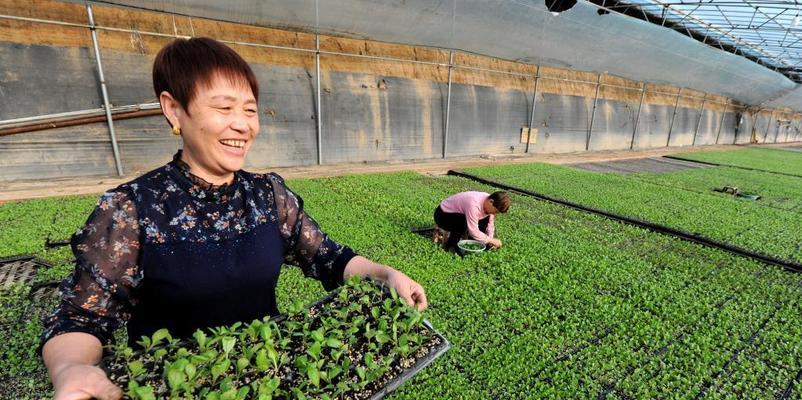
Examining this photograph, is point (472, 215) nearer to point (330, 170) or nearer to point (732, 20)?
point (330, 170)

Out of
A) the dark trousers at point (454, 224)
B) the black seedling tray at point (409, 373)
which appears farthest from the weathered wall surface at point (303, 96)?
the black seedling tray at point (409, 373)

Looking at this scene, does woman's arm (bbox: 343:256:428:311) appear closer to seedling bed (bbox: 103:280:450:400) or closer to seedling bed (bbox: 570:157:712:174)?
seedling bed (bbox: 103:280:450:400)

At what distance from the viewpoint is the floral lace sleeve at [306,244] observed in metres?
1.46

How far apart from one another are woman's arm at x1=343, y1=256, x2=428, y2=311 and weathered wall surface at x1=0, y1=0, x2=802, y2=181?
7764 mm

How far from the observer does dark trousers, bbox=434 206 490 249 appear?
438cm

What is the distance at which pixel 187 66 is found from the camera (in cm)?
105

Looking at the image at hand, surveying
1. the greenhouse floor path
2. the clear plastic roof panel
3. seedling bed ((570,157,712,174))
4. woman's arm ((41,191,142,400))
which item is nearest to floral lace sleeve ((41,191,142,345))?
woman's arm ((41,191,142,400))

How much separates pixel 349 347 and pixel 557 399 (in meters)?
1.55

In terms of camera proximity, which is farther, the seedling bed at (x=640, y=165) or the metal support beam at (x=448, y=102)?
the seedling bed at (x=640, y=165)

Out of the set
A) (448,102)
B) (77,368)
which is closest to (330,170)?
(448,102)

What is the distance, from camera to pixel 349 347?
1357 millimetres

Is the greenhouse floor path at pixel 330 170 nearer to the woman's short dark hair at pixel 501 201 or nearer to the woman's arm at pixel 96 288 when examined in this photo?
the woman's short dark hair at pixel 501 201

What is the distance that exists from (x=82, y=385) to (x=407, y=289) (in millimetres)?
947

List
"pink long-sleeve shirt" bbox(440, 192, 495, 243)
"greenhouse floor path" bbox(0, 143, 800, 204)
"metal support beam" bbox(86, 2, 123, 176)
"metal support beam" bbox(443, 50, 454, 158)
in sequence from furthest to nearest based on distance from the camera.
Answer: "metal support beam" bbox(443, 50, 454, 158) → "metal support beam" bbox(86, 2, 123, 176) → "greenhouse floor path" bbox(0, 143, 800, 204) → "pink long-sleeve shirt" bbox(440, 192, 495, 243)
